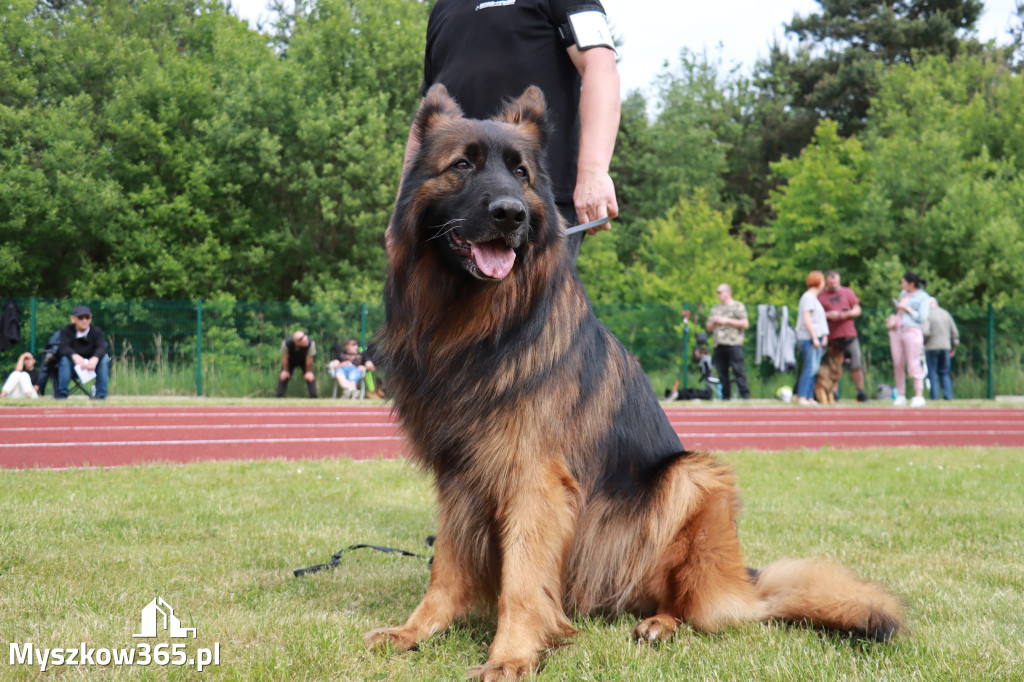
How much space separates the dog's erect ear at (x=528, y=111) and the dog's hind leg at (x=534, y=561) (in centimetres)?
129

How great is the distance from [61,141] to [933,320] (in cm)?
2328

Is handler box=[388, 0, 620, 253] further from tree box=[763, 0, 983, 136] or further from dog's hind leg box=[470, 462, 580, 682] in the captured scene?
tree box=[763, 0, 983, 136]

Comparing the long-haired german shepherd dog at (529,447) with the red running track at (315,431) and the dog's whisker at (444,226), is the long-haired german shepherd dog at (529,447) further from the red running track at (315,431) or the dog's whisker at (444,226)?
the red running track at (315,431)

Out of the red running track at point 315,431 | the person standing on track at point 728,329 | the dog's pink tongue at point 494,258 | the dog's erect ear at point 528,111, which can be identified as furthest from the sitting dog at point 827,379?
the dog's pink tongue at point 494,258

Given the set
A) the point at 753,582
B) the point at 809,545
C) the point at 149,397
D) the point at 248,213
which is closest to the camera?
the point at 753,582

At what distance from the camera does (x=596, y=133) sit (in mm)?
3256

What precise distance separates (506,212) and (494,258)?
0.58 ft

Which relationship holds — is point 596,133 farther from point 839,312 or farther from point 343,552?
point 839,312

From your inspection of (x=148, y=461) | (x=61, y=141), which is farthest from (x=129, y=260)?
(x=148, y=461)

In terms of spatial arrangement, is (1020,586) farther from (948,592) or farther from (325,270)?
(325,270)

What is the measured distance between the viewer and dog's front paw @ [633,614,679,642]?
2.78 meters

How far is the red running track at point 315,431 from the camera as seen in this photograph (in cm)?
786

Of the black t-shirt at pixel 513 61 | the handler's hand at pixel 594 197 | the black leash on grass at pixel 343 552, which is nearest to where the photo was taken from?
the handler's hand at pixel 594 197

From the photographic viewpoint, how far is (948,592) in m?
3.40
